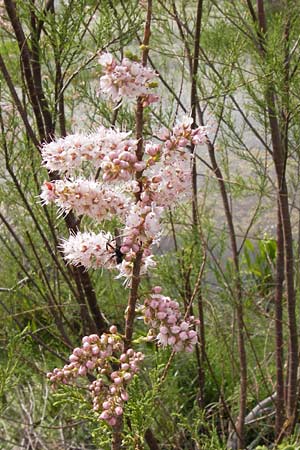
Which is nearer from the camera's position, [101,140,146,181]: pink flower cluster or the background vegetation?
[101,140,146,181]: pink flower cluster

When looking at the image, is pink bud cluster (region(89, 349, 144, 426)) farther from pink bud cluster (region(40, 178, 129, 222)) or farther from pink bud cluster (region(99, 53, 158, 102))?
pink bud cluster (region(99, 53, 158, 102))

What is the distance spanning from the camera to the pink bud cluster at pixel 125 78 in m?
0.79

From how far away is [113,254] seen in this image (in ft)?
3.02

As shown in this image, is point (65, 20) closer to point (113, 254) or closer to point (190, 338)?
point (113, 254)

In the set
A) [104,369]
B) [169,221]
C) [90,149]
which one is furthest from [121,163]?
[169,221]

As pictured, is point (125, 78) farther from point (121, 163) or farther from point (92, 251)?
point (92, 251)

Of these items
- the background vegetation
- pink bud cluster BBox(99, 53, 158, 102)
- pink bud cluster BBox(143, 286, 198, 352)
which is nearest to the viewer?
pink bud cluster BBox(99, 53, 158, 102)

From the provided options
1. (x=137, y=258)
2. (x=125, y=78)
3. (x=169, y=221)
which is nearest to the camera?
(x=125, y=78)

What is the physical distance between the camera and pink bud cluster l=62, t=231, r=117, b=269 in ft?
2.97

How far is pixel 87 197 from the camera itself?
2.77ft

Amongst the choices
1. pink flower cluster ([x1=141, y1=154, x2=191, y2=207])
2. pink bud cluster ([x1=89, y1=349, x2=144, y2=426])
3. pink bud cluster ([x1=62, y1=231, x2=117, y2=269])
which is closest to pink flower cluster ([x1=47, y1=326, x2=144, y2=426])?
pink bud cluster ([x1=89, y1=349, x2=144, y2=426])

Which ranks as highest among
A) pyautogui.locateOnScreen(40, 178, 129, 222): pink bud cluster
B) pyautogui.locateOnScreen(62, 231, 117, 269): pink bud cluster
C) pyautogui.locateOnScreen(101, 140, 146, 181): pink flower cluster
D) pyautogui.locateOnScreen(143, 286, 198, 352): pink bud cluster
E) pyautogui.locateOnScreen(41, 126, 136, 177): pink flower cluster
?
pyautogui.locateOnScreen(41, 126, 136, 177): pink flower cluster

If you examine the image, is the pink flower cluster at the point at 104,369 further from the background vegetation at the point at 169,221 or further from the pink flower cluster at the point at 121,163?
the pink flower cluster at the point at 121,163

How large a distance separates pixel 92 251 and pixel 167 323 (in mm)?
143
